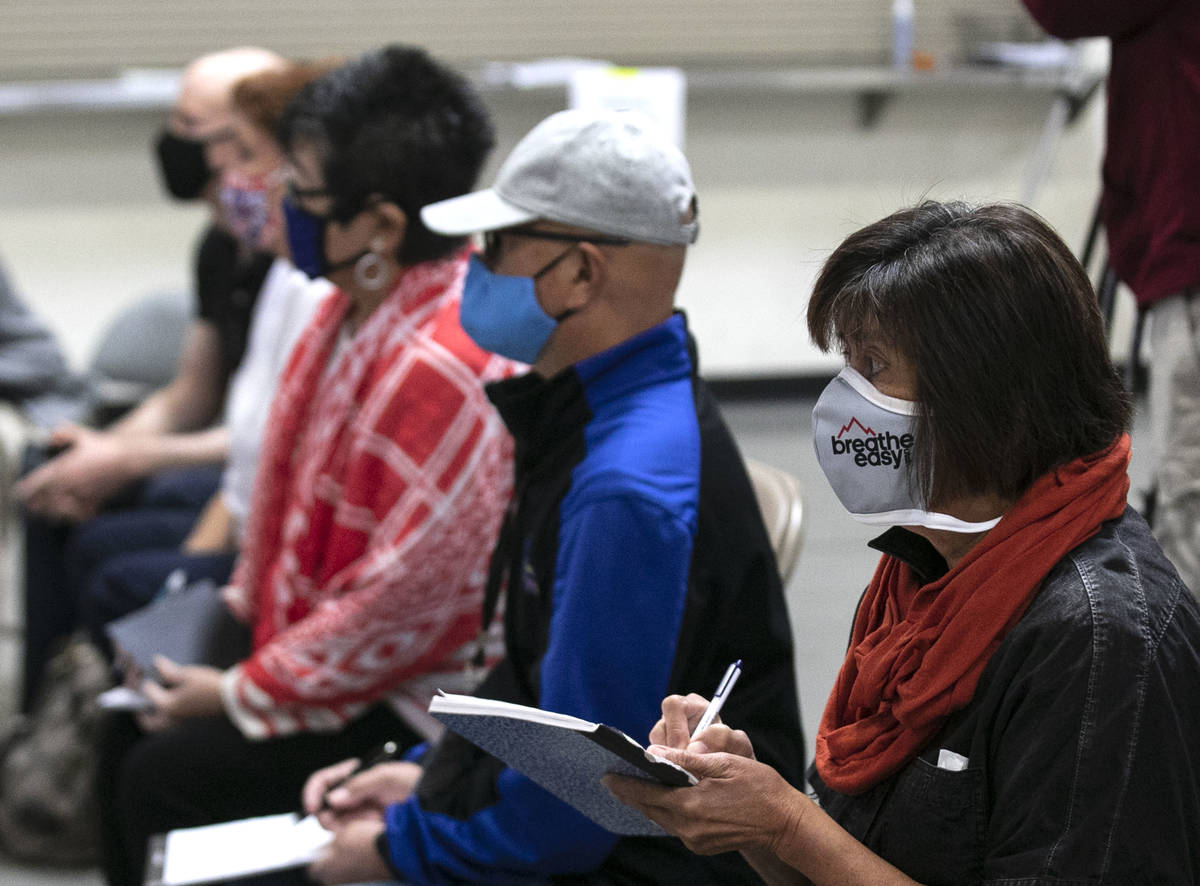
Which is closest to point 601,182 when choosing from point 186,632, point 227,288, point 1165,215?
point 1165,215

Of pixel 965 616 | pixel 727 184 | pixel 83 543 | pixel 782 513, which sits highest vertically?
pixel 965 616

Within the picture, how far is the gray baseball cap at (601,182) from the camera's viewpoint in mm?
1599

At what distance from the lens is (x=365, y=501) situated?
2051mm

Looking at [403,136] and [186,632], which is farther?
[186,632]

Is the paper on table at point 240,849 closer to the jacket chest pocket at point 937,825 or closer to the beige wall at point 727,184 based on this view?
the jacket chest pocket at point 937,825

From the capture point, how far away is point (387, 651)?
6.52 feet

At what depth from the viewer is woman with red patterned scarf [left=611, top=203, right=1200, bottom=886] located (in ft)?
3.27

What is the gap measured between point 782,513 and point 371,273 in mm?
833

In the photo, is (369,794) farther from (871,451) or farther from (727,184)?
(727,184)

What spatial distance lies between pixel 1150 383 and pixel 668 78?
7.84 feet

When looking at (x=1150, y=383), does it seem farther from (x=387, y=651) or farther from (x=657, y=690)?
(x=387, y=651)

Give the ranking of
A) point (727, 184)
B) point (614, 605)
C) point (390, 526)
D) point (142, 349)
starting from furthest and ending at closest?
point (727, 184)
point (142, 349)
point (390, 526)
point (614, 605)

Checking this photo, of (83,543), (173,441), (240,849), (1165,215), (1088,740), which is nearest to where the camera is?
(1088,740)

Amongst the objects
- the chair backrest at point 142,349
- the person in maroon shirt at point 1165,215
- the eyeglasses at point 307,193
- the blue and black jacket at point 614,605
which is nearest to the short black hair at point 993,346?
the blue and black jacket at point 614,605
